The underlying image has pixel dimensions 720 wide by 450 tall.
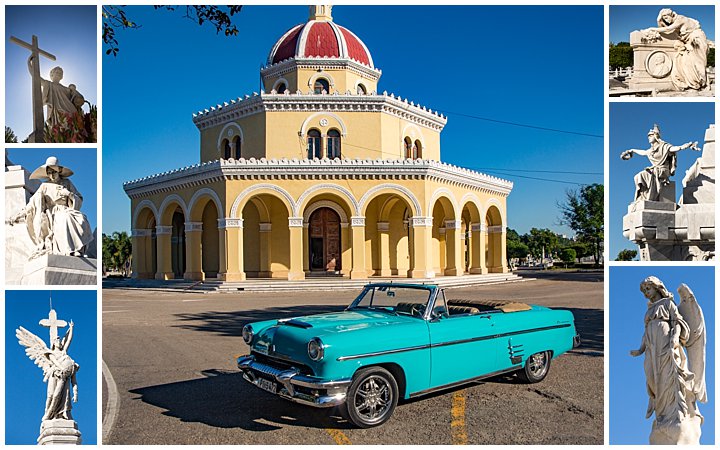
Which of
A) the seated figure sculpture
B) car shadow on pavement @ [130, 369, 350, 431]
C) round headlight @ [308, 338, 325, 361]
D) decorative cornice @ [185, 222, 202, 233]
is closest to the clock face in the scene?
round headlight @ [308, 338, 325, 361]

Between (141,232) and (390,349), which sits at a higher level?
(141,232)

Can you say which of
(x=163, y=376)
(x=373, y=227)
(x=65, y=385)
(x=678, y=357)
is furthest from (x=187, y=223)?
(x=678, y=357)

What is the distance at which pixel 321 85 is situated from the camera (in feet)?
96.4

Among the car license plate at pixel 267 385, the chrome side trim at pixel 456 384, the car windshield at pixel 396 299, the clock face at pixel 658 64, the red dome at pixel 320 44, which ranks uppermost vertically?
the red dome at pixel 320 44

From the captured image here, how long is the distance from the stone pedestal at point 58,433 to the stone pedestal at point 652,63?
21.4ft

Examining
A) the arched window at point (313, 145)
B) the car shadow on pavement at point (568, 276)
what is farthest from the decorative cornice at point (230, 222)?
the car shadow on pavement at point (568, 276)

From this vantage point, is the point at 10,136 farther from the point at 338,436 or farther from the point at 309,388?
the point at 338,436

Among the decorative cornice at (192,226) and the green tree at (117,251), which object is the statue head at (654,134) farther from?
the green tree at (117,251)

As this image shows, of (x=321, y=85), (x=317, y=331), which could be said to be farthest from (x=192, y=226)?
(x=317, y=331)

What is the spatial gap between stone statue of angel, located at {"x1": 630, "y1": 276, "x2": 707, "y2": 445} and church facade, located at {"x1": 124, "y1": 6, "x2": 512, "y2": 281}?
19725 mm

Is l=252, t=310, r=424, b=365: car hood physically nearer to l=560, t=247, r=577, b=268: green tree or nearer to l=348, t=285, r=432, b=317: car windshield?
l=348, t=285, r=432, b=317: car windshield

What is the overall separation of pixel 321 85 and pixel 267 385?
25793mm

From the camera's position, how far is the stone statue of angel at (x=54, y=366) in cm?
478

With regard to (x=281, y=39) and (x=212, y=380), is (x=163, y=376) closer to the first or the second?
(x=212, y=380)
